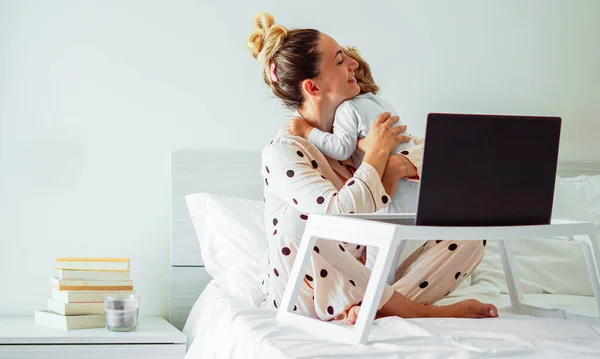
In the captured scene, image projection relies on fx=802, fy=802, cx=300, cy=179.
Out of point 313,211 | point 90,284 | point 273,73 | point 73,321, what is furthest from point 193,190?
point 313,211

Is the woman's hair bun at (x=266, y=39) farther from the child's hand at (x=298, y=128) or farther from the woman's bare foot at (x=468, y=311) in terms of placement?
the woman's bare foot at (x=468, y=311)

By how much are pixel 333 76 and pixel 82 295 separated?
1.01 meters

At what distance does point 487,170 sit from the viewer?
1437 mm

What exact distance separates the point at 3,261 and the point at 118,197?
1.40 ft

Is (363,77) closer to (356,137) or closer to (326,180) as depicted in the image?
(356,137)

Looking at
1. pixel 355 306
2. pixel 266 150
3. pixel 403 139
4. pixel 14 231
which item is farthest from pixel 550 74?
pixel 14 231

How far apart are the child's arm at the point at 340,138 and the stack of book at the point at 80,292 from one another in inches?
32.6

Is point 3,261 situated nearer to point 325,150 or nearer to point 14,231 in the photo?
point 14,231

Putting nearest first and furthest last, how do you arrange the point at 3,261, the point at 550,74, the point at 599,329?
1. the point at 599,329
2. the point at 3,261
3. the point at 550,74

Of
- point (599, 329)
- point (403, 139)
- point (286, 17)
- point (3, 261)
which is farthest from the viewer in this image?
point (286, 17)

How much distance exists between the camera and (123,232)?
273 cm

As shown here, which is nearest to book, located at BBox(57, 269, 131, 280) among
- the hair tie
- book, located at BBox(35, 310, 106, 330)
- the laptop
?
book, located at BBox(35, 310, 106, 330)

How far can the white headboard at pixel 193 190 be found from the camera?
2676 millimetres

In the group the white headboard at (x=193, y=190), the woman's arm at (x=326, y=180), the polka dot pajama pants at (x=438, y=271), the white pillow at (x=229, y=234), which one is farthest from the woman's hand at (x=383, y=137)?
the white headboard at (x=193, y=190)
